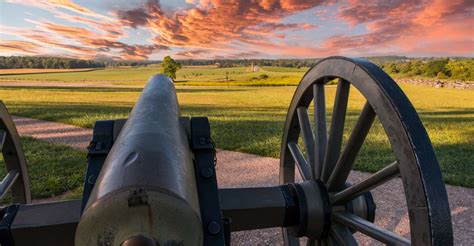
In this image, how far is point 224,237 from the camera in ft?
6.82

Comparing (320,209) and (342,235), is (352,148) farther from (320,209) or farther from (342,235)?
(342,235)

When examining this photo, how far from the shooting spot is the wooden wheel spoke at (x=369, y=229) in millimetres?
2091

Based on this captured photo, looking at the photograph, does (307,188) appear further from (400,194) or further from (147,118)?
(400,194)

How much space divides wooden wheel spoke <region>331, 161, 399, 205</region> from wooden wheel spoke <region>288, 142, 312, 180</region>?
512 mm

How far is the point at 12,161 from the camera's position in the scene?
12.3ft

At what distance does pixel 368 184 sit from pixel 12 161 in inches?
131

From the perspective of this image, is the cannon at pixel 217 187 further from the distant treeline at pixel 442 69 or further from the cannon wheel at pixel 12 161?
the distant treeline at pixel 442 69

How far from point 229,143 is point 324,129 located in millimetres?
7113

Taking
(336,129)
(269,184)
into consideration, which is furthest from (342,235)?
(269,184)

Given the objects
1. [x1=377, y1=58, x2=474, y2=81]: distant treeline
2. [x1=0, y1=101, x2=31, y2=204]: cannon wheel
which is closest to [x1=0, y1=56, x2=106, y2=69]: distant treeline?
[x1=377, y1=58, x2=474, y2=81]: distant treeline

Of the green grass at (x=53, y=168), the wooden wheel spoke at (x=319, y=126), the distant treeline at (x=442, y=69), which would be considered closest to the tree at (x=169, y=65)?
the distant treeline at (x=442, y=69)

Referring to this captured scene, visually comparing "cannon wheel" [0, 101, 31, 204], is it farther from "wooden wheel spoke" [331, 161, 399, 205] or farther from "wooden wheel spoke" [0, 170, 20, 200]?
"wooden wheel spoke" [331, 161, 399, 205]

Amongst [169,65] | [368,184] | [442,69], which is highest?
[169,65]

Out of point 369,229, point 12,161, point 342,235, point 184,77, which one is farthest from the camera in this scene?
point 184,77
